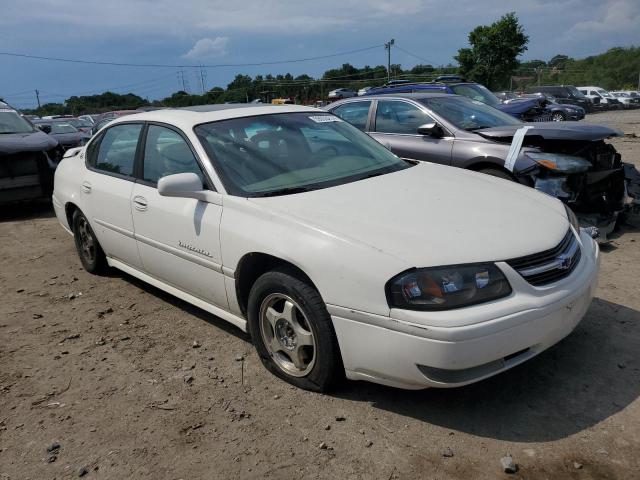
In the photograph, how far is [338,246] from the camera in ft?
8.61

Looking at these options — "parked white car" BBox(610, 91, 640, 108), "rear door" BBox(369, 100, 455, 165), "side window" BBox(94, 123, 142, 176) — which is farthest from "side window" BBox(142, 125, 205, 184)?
"parked white car" BBox(610, 91, 640, 108)

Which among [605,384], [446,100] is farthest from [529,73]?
[605,384]

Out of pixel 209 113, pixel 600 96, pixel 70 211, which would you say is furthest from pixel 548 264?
pixel 600 96

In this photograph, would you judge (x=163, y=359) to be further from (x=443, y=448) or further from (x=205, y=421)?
(x=443, y=448)

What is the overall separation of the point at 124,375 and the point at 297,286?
1385 mm

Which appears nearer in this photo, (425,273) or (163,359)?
(425,273)

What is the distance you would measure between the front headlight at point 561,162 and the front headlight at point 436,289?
3.30 m

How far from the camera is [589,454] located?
2.40 metres

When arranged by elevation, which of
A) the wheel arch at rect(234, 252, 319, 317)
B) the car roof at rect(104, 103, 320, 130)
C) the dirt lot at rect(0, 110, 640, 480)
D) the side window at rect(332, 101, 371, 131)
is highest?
the car roof at rect(104, 103, 320, 130)

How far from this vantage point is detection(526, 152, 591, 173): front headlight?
5230 mm

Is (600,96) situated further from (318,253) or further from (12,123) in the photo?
(318,253)

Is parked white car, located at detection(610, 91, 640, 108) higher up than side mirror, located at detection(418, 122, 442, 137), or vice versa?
side mirror, located at detection(418, 122, 442, 137)

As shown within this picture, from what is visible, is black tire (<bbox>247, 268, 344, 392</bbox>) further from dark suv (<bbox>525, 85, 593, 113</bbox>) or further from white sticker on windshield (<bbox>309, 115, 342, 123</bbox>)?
dark suv (<bbox>525, 85, 593, 113</bbox>)

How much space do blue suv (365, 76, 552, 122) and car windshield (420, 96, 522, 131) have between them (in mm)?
1858
